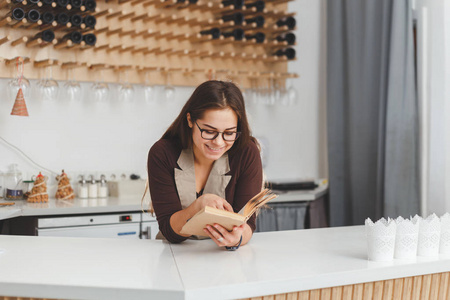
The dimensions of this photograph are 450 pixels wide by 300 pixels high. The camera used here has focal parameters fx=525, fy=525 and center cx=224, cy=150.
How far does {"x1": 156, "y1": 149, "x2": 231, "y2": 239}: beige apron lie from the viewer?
2.13 meters

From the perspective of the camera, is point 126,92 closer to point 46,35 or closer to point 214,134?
point 46,35

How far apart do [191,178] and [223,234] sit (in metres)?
0.38

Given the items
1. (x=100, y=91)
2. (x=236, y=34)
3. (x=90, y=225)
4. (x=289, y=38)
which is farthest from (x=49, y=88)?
(x=289, y=38)

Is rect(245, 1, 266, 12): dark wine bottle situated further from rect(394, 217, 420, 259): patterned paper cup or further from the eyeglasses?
rect(394, 217, 420, 259): patterned paper cup

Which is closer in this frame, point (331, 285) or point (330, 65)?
point (331, 285)

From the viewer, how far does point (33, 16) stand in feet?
11.0

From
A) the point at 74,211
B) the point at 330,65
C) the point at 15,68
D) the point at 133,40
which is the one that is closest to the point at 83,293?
the point at 74,211

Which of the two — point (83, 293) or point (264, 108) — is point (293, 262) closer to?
point (83, 293)

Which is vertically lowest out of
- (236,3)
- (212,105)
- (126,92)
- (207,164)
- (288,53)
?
(207,164)

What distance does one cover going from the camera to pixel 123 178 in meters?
3.90

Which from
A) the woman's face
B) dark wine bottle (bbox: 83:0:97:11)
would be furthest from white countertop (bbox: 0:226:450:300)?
dark wine bottle (bbox: 83:0:97:11)

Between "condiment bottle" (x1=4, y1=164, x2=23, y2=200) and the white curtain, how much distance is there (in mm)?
2670

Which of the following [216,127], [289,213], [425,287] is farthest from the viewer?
[289,213]

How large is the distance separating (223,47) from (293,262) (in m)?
2.79
